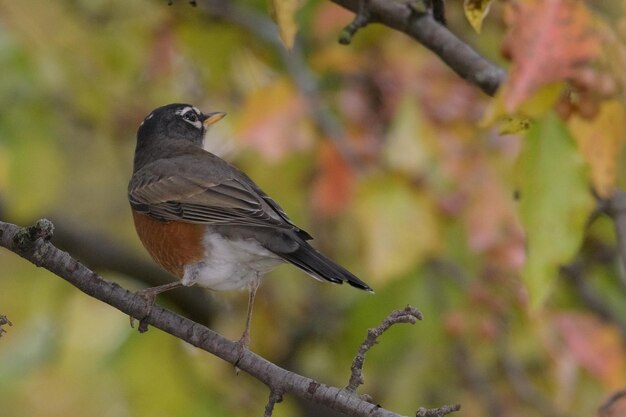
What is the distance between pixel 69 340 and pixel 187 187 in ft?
7.33

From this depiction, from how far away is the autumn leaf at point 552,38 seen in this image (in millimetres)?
3250

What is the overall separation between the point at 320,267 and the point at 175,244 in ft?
2.65

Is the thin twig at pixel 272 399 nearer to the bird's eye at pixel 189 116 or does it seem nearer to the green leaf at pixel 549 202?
the green leaf at pixel 549 202

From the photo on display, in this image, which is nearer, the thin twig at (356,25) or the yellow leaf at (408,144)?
the thin twig at (356,25)

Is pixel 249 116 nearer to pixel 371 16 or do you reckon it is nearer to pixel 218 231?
pixel 218 231

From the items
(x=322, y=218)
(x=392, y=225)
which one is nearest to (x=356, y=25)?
(x=392, y=225)

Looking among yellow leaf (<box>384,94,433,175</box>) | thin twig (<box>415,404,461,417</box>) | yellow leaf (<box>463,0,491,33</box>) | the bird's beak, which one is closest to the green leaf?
yellow leaf (<box>463,0,491,33</box>)

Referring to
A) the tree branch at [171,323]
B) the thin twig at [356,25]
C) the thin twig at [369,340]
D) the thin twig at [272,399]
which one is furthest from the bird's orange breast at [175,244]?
the thin twig at [369,340]

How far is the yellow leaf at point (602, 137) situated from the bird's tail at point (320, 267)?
0.87 m

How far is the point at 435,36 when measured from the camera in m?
3.61

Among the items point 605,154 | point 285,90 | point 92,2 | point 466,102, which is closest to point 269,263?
point 605,154

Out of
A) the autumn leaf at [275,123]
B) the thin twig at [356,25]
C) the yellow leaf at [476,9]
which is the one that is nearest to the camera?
the yellow leaf at [476,9]

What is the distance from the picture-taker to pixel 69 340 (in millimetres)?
A: 6145

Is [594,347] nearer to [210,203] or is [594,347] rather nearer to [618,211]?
[618,211]
